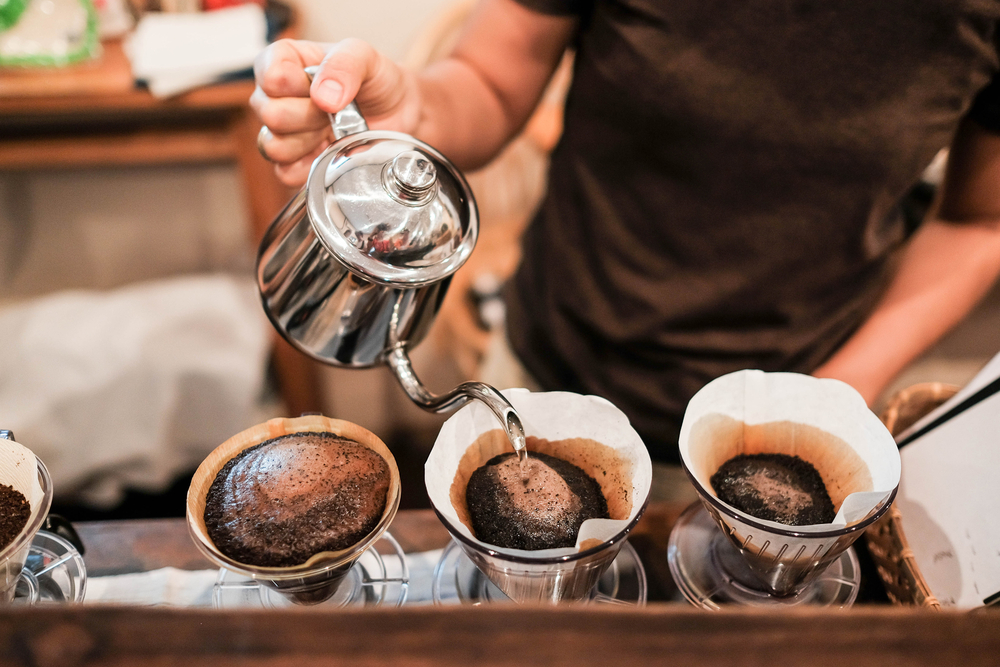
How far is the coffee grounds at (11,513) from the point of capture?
474 millimetres

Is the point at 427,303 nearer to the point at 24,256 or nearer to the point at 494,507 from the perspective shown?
the point at 494,507

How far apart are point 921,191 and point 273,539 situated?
1423 mm

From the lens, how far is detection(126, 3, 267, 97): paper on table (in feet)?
4.88

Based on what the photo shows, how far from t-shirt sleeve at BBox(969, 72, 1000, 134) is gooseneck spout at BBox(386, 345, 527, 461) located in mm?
765

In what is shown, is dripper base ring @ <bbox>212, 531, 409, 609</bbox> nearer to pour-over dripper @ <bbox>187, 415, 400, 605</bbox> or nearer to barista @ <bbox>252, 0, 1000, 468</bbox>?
pour-over dripper @ <bbox>187, 415, 400, 605</bbox>

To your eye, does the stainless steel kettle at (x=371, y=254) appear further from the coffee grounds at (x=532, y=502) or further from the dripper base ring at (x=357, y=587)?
the dripper base ring at (x=357, y=587)

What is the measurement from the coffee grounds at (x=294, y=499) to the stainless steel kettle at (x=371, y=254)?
8 centimetres

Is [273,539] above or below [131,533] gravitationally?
above

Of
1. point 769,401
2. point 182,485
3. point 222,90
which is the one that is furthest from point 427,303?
point 182,485

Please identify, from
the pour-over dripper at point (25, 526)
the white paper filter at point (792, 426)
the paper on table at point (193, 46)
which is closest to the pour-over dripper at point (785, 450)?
the white paper filter at point (792, 426)

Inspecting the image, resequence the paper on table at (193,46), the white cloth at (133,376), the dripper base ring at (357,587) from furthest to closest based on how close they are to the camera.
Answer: the white cloth at (133,376)
the paper on table at (193,46)
the dripper base ring at (357,587)

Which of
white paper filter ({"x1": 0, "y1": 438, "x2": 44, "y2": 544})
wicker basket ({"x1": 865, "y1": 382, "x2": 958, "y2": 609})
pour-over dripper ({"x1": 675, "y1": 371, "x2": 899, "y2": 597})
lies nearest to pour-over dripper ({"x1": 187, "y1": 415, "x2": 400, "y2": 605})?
white paper filter ({"x1": 0, "y1": 438, "x2": 44, "y2": 544})

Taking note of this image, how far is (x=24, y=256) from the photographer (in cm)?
203

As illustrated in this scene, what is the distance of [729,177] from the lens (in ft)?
2.85
